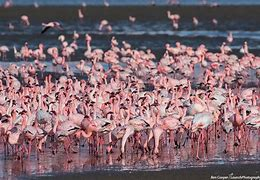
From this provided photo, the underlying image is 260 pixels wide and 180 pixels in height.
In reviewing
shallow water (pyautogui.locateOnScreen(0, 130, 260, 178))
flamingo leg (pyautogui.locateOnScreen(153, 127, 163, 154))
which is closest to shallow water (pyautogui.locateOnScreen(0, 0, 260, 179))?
shallow water (pyautogui.locateOnScreen(0, 130, 260, 178))

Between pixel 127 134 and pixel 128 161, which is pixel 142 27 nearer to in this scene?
pixel 127 134

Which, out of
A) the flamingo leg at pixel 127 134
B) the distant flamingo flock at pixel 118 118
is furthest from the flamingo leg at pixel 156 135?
the flamingo leg at pixel 127 134

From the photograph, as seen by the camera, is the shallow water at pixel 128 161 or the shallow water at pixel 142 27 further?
the shallow water at pixel 142 27

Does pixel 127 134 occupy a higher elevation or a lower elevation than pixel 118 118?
lower

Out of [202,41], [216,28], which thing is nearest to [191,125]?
[202,41]

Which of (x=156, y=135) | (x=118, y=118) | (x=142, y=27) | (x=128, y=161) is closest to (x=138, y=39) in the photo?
(x=142, y=27)

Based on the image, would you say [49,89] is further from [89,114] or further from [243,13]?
[243,13]

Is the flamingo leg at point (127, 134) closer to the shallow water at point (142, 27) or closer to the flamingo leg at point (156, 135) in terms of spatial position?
the flamingo leg at point (156, 135)

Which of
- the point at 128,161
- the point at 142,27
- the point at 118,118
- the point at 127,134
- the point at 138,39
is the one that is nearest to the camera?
the point at 128,161

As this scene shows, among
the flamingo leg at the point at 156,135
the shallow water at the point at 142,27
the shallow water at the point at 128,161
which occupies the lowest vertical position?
the shallow water at the point at 128,161

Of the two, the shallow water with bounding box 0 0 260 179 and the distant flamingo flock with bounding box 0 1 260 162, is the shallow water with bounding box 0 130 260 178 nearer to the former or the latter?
the shallow water with bounding box 0 0 260 179

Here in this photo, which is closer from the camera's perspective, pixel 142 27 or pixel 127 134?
pixel 127 134

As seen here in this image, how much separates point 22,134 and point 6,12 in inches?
1474

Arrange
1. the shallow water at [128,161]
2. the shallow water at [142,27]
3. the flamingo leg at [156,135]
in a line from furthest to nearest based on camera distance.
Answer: the shallow water at [142,27] → the flamingo leg at [156,135] → the shallow water at [128,161]
